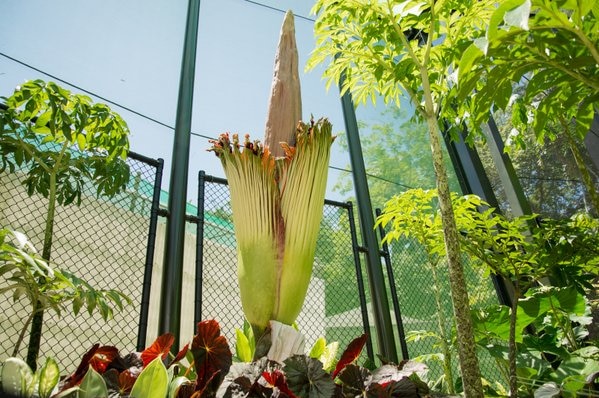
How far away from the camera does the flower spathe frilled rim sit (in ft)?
1.84

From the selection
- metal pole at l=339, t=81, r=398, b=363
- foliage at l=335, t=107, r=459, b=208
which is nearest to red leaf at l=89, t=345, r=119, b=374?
metal pole at l=339, t=81, r=398, b=363

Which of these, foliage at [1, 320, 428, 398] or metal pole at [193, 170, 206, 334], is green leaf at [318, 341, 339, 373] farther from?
metal pole at [193, 170, 206, 334]

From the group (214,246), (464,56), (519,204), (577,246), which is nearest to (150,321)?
(214,246)

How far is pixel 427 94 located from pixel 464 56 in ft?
1.29

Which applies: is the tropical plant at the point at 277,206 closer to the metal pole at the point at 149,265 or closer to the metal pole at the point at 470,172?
the metal pole at the point at 149,265

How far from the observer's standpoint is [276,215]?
0.61m

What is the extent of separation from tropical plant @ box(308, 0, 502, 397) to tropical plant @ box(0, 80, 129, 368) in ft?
2.55

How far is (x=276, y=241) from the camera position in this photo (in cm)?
59

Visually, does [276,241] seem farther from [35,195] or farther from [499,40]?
[35,195]

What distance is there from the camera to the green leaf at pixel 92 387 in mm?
422

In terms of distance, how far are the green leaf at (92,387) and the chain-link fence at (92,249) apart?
2.70 feet

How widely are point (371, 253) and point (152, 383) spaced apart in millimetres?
1470

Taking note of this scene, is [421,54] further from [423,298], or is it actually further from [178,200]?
[423,298]

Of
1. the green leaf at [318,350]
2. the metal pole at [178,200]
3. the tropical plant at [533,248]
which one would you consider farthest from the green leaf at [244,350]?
the tropical plant at [533,248]
